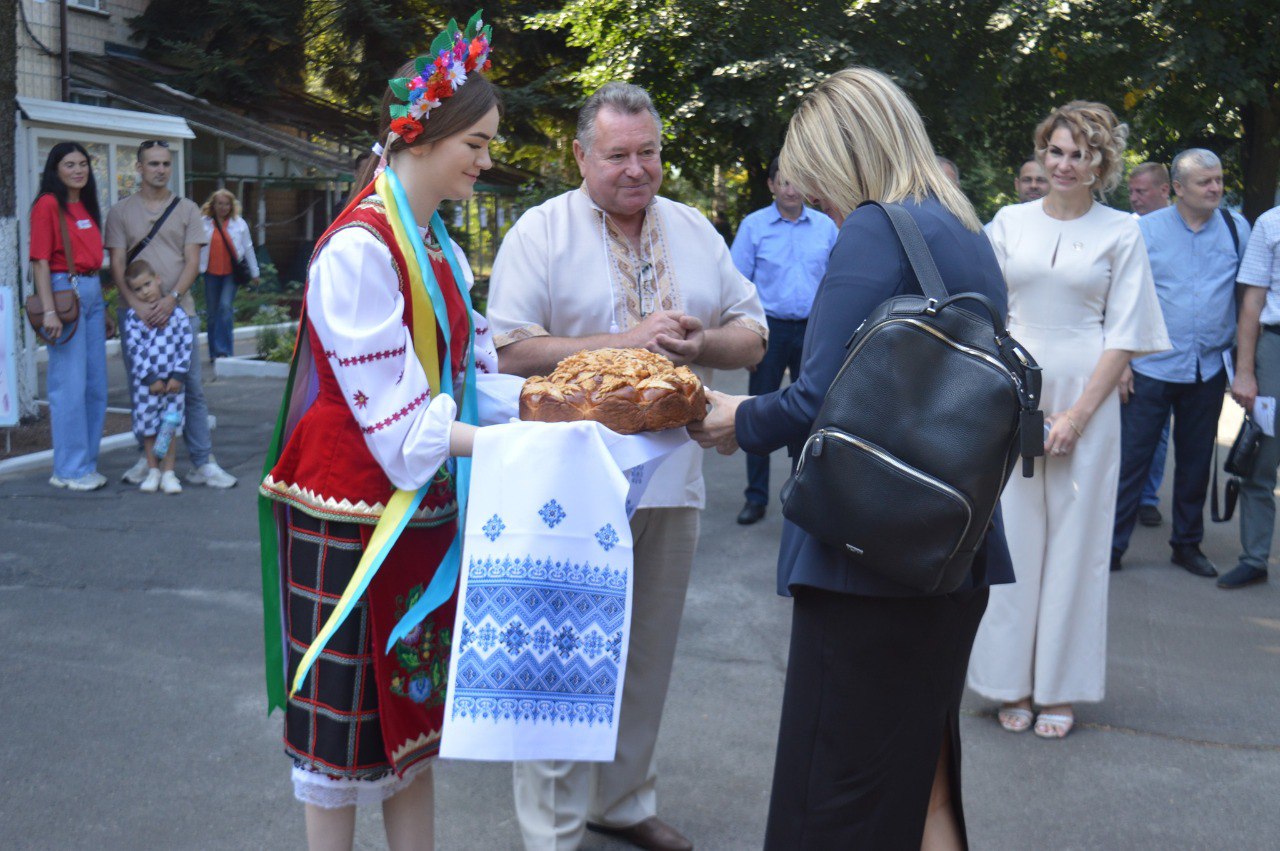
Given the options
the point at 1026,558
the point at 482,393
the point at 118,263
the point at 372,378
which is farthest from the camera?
the point at 118,263

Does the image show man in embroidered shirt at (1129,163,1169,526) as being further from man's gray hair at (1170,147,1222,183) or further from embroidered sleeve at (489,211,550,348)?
embroidered sleeve at (489,211,550,348)

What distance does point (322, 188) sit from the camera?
81.7 ft

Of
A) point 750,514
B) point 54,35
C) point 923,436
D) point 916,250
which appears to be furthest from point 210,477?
point 54,35

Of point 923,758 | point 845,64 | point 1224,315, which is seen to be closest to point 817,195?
point 923,758

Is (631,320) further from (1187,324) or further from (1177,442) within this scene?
(1177,442)

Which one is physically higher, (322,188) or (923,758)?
(322,188)

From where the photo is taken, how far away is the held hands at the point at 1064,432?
494 centimetres

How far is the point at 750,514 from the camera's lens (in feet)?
27.5

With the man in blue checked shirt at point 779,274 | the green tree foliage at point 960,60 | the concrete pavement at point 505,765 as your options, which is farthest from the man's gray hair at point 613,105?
the green tree foliage at point 960,60

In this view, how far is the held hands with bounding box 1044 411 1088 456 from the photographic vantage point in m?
4.94

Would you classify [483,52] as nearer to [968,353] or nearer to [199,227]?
[968,353]

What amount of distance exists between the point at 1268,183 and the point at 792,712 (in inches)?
646

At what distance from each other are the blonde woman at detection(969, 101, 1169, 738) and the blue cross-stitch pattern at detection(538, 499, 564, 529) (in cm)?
284

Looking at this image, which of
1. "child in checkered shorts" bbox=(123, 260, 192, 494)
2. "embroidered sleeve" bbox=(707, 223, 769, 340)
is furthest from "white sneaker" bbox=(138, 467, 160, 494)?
"embroidered sleeve" bbox=(707, 223, 769, 340)
